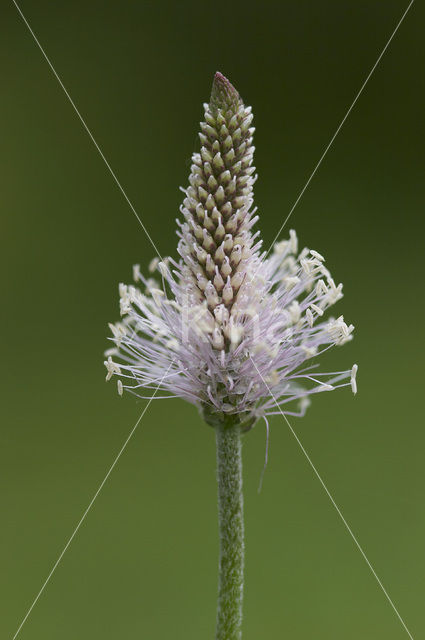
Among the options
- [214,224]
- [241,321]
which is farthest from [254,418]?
[214,224]

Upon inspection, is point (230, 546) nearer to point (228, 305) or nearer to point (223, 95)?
point (228, 305)

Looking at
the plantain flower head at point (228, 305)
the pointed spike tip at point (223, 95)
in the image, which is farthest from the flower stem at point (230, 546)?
the pointed spike tip at point (223, 95)

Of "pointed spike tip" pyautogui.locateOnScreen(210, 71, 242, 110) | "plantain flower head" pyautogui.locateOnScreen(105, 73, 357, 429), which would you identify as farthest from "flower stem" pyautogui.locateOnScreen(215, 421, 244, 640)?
"pointed spike tip" pyautogui.locateOnScreen(210, 71, 242, 110)

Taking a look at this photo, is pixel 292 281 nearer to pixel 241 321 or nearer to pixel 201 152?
pixel 241 321

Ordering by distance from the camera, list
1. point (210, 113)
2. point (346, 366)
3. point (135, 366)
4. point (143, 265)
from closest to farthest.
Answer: point (210, 113), point (135, 366), point (346, 366), point (143, 265)

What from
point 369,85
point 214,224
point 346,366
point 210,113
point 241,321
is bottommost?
point 346,366

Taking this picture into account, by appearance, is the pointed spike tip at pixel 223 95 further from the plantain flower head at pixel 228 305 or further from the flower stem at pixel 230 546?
the flower stem at pixel 230 546

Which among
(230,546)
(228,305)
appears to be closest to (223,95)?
(228,305)
